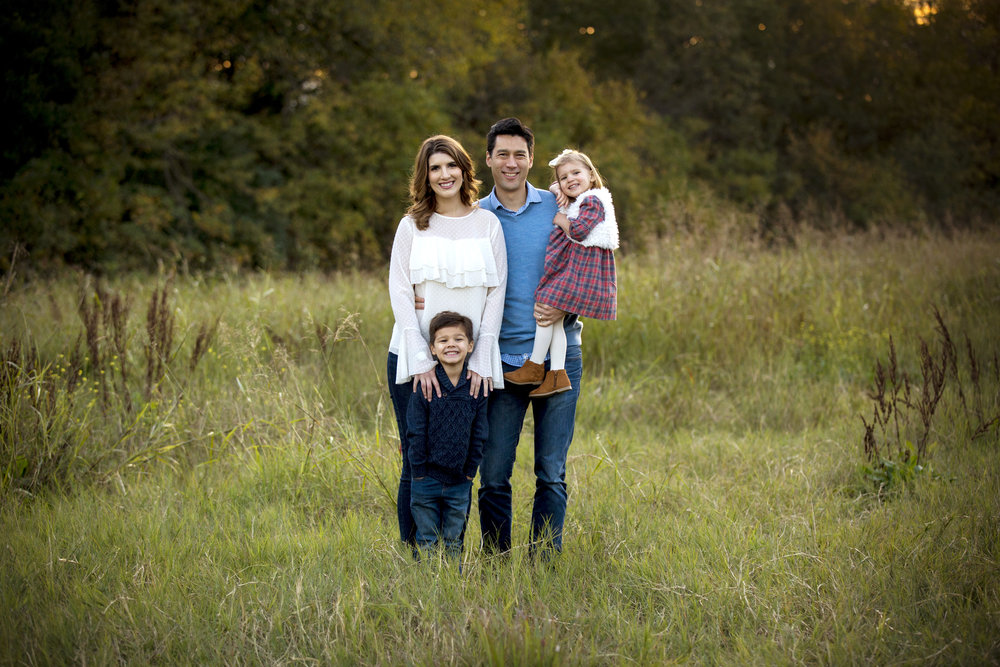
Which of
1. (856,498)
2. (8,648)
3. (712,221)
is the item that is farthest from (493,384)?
(712,221)

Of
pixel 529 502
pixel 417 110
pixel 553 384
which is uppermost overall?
pixel 417 110

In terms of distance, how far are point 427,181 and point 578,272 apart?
0.73m

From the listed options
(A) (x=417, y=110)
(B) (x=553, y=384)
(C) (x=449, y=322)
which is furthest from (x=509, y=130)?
(A) (x=417, y=110)

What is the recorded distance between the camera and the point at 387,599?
2891 millimetres

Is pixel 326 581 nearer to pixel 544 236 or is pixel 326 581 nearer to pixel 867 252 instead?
pixel 544 236

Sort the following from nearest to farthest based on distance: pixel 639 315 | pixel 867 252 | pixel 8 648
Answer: pixel 8 648 < pixel 639 315 < pixel 867 252

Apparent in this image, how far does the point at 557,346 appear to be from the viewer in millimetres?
3104

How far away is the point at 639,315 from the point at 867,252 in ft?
12.7

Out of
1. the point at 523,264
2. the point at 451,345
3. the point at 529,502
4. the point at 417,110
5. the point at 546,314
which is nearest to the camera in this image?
the point at 451,345

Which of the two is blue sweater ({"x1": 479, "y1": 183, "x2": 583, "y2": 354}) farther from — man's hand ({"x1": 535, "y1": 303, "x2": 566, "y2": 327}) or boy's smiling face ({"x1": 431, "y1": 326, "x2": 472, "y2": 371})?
boy's smiling face ({"x1": 431, "y1": 326, "x2": 472, "y2": 371})

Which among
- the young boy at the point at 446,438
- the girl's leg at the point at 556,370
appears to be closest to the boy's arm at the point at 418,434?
the young boy at the point at 446,438

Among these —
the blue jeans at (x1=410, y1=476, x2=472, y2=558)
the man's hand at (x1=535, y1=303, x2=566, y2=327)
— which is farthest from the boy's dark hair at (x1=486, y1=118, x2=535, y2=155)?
the blue jeans at (x1=410, y1=476, x2=472, y2=558)

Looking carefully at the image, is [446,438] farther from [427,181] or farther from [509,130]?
[509,130]

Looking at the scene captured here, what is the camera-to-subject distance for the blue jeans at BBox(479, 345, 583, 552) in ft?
10.2
